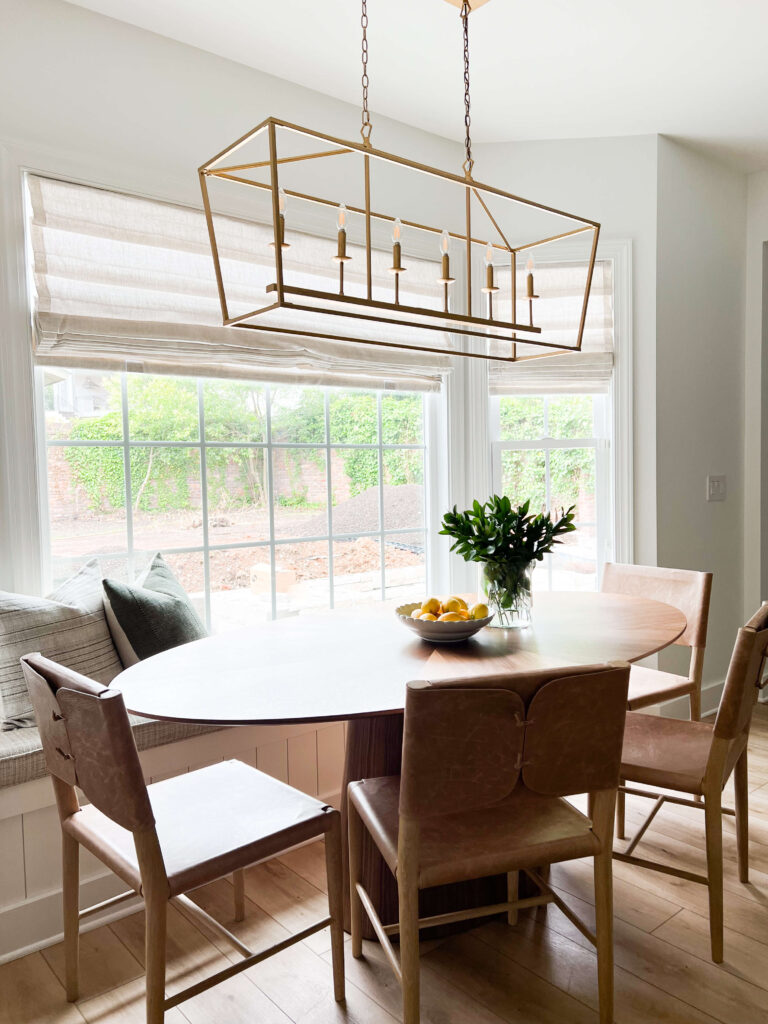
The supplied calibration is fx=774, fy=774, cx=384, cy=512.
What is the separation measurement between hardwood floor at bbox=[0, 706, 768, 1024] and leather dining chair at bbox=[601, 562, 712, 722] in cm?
54

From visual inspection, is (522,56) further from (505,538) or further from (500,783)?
(500,783)

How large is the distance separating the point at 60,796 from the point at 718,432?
338 cm

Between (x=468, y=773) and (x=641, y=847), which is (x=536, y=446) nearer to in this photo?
(x=641, y=847)

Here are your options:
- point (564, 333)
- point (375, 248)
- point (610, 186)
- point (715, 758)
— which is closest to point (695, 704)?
point (715, 758)

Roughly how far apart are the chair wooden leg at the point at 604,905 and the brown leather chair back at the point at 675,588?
1.08 metres

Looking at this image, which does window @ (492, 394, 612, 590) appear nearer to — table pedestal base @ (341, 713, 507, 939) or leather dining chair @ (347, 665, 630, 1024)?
table pedestal base @ (341, 713, 507, 939)

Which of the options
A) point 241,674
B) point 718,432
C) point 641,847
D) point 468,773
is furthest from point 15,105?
point 718,432

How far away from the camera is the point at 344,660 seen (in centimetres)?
192

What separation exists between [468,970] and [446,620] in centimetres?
86

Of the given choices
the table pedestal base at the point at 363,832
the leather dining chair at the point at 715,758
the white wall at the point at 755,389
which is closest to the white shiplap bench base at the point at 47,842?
the table pedestal base at the point at 363,832

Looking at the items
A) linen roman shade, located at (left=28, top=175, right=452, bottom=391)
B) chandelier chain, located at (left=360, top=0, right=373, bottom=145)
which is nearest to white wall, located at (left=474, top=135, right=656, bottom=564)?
linen roman shade, located at (left=28, top=175, right=452, bottom=391)

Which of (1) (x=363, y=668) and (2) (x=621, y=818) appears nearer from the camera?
(1) (x=363, y=668)

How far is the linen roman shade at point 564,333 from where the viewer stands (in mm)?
3541

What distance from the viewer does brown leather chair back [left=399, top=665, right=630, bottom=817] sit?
1.42 meters
